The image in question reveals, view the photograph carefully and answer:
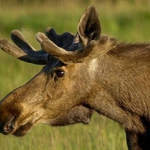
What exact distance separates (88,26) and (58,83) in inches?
17.6

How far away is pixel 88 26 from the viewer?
483 cm

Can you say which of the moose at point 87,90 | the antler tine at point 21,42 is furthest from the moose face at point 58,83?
the antler tine at point 21,42

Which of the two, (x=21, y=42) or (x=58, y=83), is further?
(x=21, y=42)

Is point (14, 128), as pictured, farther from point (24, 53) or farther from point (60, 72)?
point (24, 53)

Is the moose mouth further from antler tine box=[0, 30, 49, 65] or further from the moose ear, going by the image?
the moose ear

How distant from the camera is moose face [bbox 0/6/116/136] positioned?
476 cm

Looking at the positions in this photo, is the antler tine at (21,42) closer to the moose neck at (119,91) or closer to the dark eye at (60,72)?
the dark eye at (60,72)

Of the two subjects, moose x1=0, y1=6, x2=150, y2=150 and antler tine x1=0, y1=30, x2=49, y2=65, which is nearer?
moose x1=0, y1=6, x2=150, y2=150

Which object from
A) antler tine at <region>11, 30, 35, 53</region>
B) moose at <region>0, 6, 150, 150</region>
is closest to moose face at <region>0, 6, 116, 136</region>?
moose at <region>0, 6, 150, 150</region>

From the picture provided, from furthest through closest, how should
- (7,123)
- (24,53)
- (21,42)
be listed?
(21,42), (24,53), (7,123)

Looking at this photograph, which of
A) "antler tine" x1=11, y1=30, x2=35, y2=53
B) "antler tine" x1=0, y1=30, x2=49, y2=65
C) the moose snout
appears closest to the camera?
the moose snout

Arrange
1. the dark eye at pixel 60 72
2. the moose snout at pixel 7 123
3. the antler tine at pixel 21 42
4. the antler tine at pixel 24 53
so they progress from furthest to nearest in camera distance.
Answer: the antler tine at pixel 21 42
the antler tine at pixel 24 53
the dark eye at pixel 60 72
the moose snout at pixel 7 123

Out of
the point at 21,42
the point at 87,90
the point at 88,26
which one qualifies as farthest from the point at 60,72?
the point at 21,42

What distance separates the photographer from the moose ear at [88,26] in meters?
4.78
